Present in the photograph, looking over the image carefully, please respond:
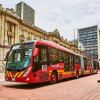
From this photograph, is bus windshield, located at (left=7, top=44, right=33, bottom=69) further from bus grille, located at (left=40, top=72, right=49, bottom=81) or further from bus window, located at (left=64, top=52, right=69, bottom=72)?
bus window, located at (left=64, top=52, right=69, bottom=72)

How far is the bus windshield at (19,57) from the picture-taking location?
9156mm

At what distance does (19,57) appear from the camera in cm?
954

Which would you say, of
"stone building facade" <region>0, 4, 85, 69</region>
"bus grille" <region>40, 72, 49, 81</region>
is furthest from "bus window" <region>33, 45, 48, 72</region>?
"stone building facade" <region>0, 4, 85, 69</region>

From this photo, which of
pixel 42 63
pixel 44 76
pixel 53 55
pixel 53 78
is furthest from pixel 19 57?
pixel 53 78

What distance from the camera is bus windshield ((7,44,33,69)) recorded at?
916 cm

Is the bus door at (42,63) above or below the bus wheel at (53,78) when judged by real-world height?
above

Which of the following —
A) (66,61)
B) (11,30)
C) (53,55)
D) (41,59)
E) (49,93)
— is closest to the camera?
(49,93)

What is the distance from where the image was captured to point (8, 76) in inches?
381

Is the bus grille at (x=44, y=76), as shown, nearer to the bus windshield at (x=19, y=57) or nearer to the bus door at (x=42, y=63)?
the bus door at (x=42, y=63)

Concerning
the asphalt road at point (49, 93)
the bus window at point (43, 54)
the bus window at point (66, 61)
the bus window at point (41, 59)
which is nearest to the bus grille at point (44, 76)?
the bus window at point (41, 59)

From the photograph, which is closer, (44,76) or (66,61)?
(44,76)

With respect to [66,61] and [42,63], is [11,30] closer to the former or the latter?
[66,61]

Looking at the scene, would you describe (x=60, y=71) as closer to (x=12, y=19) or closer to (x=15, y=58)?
(x=15, y=58)

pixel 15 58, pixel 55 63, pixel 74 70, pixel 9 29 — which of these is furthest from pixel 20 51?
pixel 9 29
